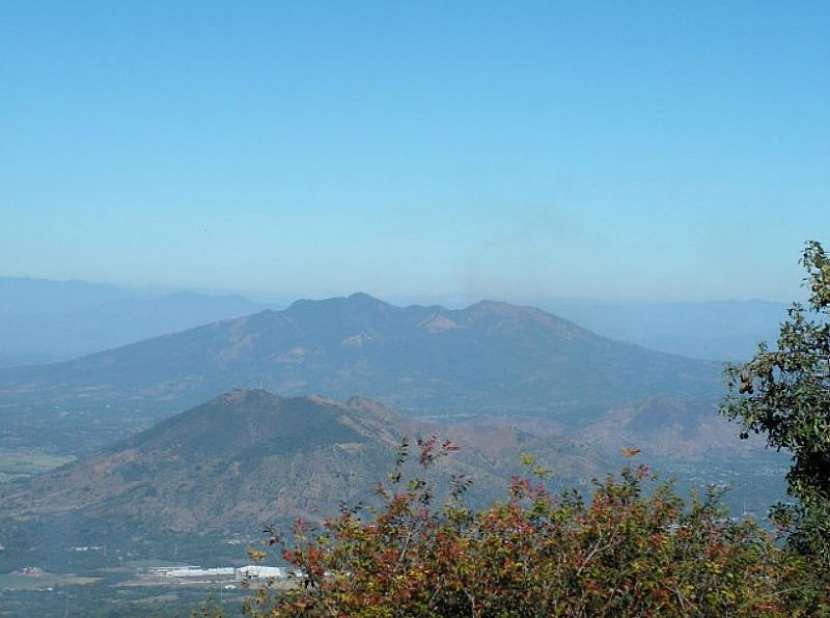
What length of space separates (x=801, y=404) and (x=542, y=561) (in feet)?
21.6

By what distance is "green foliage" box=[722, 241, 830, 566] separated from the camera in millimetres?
17422

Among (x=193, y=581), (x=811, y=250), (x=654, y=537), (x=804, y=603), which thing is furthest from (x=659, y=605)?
(x=193, y=581)

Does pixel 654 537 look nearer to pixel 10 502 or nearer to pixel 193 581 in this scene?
pixel 193 581

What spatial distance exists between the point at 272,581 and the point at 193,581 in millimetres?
125984

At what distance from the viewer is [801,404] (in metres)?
17.8

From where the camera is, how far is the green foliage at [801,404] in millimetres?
17422

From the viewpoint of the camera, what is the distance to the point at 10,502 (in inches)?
7456

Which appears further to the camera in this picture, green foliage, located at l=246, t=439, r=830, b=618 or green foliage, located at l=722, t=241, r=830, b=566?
green foliage, located at l=722, t=241, r=830, b=566

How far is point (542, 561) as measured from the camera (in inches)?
561

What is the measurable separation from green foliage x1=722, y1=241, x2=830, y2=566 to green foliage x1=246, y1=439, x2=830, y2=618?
160 cm

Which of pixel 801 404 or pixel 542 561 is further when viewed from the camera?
pixel 801 404

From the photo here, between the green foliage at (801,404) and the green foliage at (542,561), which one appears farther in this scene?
the green foliage at (801,404)

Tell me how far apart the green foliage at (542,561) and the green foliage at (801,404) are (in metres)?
1.60

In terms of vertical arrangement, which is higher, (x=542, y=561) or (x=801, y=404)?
(x=801, y=404)
